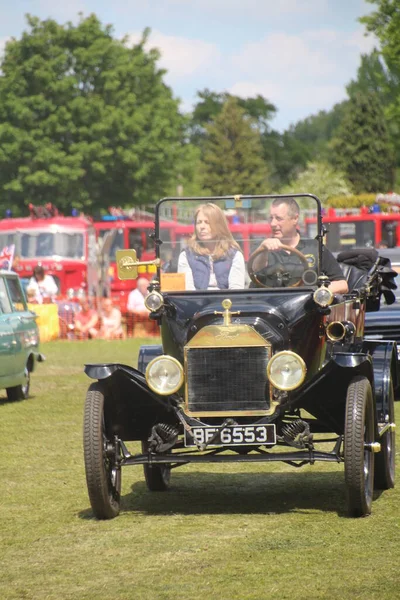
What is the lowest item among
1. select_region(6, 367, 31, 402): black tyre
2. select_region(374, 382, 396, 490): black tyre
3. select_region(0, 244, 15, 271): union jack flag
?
select_region(6, 367, 31, 402): black tyre

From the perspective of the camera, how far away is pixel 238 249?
30.1ft

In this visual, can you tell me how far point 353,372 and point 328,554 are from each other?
65.6 inches

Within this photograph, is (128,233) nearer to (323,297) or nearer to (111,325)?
(111,325)

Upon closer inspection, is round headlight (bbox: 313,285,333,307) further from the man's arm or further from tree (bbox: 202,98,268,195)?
tree (bbox: 202,98,268,195)

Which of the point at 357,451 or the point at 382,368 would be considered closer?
the point at 357,451

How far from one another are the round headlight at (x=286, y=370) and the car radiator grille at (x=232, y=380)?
0.30ft

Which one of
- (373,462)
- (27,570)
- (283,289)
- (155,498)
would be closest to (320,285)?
(283,289)

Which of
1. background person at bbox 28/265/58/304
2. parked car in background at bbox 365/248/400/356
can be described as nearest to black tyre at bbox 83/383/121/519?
parked car in background at bbox 365/248/400/356

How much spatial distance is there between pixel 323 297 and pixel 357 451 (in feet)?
3.51

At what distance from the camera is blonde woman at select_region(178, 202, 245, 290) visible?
9055 millimetres

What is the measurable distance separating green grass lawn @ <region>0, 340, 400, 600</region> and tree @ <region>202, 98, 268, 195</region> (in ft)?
285

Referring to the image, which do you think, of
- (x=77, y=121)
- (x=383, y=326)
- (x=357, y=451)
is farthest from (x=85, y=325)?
(x=77, y=121)

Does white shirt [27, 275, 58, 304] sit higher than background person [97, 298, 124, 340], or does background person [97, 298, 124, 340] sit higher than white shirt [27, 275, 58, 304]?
white shirt [27, 275, 58, 304]

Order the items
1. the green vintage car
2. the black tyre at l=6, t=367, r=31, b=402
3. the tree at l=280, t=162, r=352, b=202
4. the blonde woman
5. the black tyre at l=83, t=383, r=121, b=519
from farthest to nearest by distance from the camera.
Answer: the tree at l=280, t=162, r=352, b=202, the black tyre at l=6, t=367, r=31, b=402, the green vintage car, the blonde woman, the black tyre at l=83, t=383, r=121, b=519
